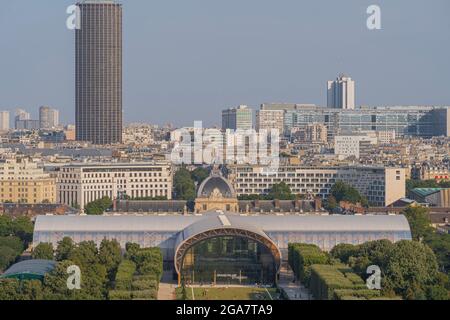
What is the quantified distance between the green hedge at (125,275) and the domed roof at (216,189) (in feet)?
50.1

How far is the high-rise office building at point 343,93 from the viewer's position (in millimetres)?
137250

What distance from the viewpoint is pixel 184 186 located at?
56.7 metres

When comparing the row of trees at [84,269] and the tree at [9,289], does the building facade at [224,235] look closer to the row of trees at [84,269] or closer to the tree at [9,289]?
the row of trees at [84,269]

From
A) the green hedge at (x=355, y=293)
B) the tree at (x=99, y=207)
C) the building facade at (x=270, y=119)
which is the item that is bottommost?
the green hedge at (x=355, y=293)

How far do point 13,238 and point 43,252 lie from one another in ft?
14.3

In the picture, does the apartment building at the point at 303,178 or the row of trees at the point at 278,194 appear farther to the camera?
the apartment building at the point at 303,178

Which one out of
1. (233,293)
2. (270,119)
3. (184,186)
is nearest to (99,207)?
(184,186)

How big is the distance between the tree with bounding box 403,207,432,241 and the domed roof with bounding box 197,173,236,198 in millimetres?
6091

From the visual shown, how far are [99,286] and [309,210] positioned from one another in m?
18.5

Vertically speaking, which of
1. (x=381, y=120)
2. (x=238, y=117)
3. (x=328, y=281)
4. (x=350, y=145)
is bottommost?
(x=328, y=281)

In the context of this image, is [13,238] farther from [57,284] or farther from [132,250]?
[57,284]

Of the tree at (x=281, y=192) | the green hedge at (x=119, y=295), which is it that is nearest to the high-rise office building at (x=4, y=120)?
the tree at (x=281, y=192)

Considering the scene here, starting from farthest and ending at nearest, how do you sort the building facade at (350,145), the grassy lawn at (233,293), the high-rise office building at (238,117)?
the high-rise office building at (238,117) → the building facade at (350,145) → the grassy lawn at (233,293)
